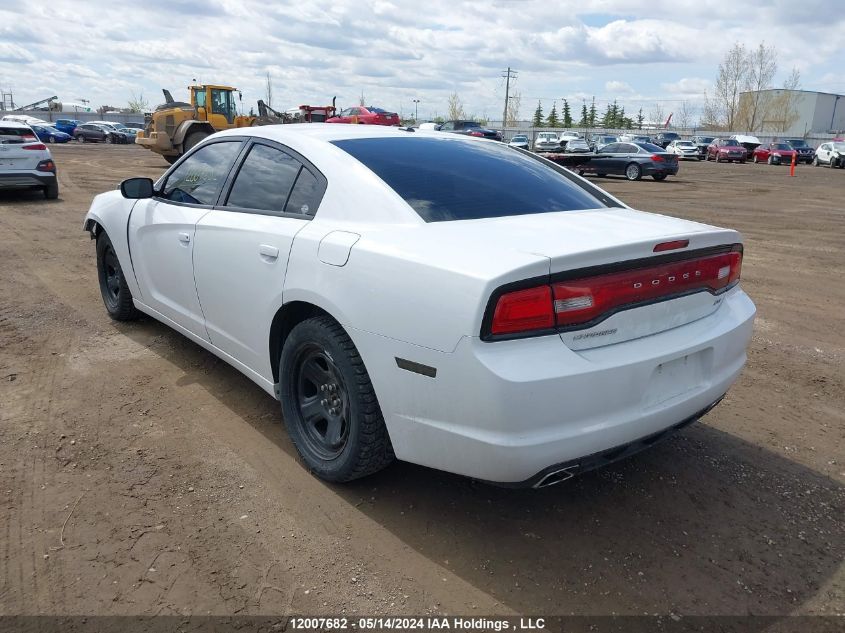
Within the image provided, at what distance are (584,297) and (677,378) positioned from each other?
62cm

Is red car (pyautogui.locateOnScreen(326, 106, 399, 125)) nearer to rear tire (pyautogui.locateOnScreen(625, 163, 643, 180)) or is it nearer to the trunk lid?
rear tire (pyautogui.locateOnScreen(625, 163, 643, 180))

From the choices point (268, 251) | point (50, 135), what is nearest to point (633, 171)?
point (268, 251)

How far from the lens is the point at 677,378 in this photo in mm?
2674

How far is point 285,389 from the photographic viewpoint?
3.26 m

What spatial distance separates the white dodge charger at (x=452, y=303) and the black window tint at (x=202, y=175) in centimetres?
4

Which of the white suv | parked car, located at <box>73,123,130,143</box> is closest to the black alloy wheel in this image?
the white suv

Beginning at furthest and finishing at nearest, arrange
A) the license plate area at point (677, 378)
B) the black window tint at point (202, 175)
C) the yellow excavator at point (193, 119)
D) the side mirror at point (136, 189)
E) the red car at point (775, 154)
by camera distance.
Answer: the red car at point (775, 154) → the yellow excavator at point (193, 119) → the side mirror at point (136, 189) → the black window tint at point (202, 175) → the license plate area at point (677, 378)

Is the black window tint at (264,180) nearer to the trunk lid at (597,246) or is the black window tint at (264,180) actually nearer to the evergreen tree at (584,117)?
the trunk lid at (597,246)

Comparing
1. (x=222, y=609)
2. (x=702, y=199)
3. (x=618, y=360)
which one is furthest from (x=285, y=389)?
(x=702, y=199)

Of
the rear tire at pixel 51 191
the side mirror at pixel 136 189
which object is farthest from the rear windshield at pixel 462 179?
the rear tire at pixel 51 191

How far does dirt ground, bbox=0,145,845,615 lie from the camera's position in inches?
95.0

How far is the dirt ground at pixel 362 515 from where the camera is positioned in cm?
241

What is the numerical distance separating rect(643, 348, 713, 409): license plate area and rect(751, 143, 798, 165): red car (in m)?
40.5

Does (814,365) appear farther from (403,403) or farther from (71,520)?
(71,520)
